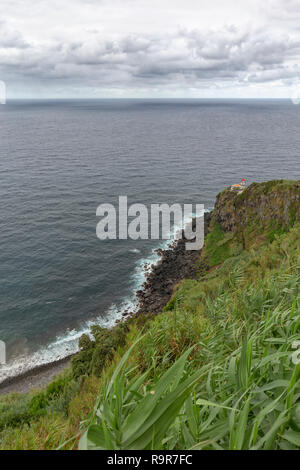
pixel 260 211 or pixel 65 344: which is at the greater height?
pixel 260 211

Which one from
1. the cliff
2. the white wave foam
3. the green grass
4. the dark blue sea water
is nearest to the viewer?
the green grass

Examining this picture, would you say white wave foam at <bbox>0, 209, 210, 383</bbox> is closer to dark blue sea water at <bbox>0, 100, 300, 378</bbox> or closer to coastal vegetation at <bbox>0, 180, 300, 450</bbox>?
dark blue sea water at <bbox>0, 100, 300, 378</bbox>

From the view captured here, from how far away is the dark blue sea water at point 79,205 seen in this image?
129 feet

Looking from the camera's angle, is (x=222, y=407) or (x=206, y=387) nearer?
(x=222, y=407)

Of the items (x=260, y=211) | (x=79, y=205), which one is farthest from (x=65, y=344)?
(x=79, y=205)

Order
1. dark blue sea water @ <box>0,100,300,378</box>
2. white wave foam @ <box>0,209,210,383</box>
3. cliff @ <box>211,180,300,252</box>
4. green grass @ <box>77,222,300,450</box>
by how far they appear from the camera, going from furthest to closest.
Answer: cliff @ <box>211,180,300,252</box>, dark blue sea water @ <box>0,100,300,378</box>, white wave foam @ <box>0,209,210,383</box>, green grass @ <box>77,222,300,450</box>

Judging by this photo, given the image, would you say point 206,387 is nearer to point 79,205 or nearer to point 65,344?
point 65,344

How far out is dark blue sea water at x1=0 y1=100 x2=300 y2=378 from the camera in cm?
3919

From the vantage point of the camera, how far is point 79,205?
70125mm

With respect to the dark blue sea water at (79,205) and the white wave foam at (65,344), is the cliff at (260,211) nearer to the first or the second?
the dark blue sea water at (79,205)

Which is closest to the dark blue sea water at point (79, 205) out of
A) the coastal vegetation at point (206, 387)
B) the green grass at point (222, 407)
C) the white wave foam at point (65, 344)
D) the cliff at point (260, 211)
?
the white wave foam at point (65, 344)

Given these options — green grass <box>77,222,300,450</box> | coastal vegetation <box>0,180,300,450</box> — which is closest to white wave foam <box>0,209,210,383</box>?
coastal vegetation <box>0,180,300,450</box>

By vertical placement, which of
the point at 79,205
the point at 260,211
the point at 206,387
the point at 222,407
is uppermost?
the point at 222,407
